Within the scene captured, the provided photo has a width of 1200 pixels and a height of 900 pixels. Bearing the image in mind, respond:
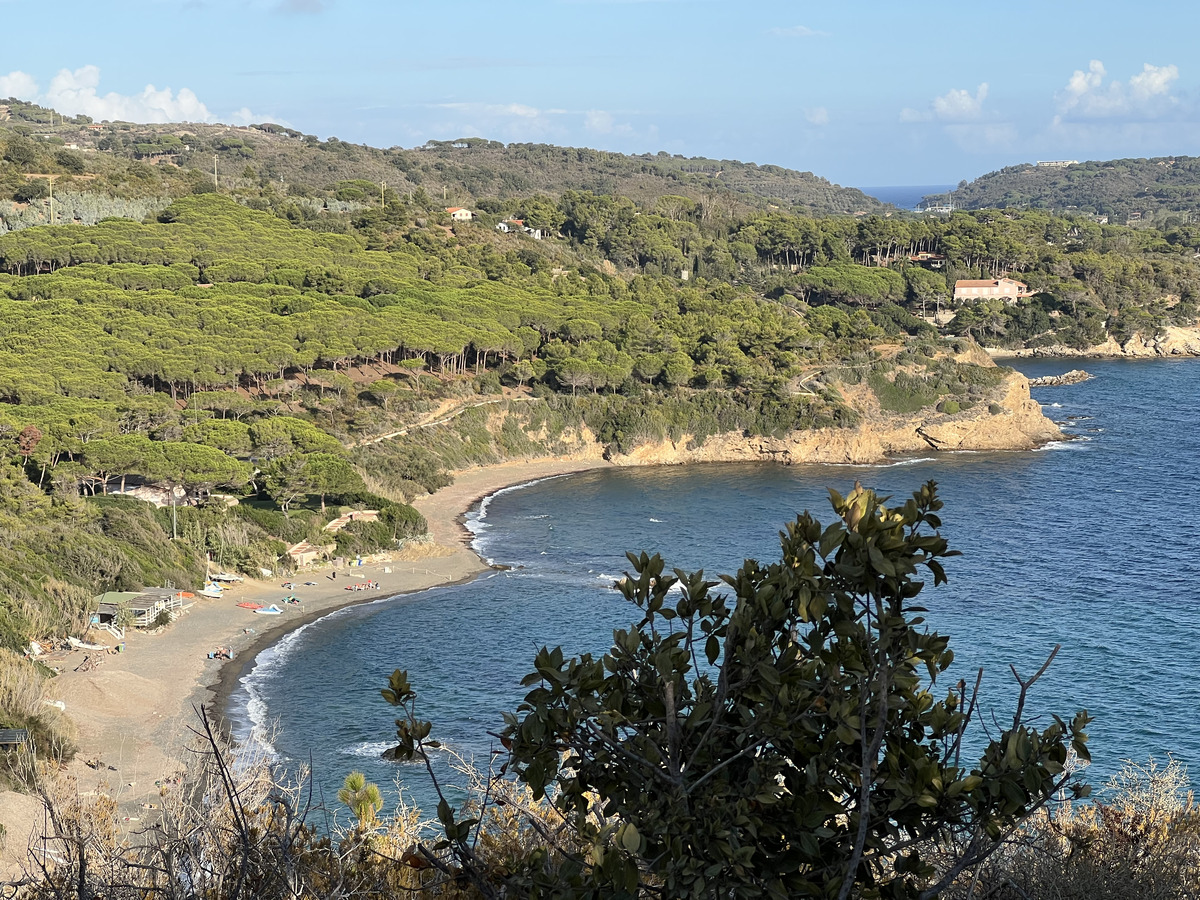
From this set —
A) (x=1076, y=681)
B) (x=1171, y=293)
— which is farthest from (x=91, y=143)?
(x=1076, y=681)

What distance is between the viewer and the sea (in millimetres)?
23844

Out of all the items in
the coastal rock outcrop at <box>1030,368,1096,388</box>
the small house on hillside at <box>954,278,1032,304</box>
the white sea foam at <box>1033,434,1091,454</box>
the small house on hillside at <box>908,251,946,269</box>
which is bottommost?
the white sea foam at <box>1033,434,1091,454</box>

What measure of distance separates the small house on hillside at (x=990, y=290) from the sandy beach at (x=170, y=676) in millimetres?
59269

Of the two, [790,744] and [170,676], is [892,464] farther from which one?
[790,744]

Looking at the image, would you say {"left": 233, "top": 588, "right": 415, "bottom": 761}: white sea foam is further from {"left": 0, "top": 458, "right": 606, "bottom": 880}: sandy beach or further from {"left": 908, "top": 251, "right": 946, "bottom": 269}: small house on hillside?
{"left": 908, "top": 251, "right": 946, "bottom": 269}: small house on hillside

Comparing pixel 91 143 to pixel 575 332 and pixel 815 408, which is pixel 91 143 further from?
pixel 815 408

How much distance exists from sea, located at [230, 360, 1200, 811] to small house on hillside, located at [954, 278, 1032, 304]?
100ft

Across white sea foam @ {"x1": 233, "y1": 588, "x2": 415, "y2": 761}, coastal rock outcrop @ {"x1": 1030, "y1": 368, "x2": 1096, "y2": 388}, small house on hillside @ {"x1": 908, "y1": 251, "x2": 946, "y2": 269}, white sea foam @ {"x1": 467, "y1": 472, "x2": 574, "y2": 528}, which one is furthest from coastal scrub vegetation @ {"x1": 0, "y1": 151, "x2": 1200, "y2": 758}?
coastal rock outcrop @ {"x1": 1030, "y1": 368, "x2": 1096, "y2": 388}

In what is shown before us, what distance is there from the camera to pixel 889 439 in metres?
55.8

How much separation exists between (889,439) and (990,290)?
127 ft

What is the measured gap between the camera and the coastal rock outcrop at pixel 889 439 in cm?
5438

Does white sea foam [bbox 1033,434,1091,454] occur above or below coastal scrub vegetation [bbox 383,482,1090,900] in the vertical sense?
below

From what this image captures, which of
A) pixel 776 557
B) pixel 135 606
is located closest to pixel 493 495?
pixel 776 557

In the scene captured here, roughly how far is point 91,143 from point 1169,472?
11896 cm
